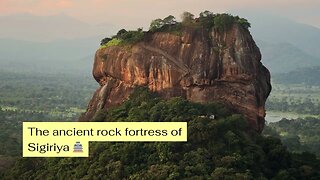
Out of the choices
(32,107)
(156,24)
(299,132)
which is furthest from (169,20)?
(32,107)

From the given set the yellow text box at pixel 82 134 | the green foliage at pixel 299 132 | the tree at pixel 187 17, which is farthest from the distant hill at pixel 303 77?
the yellow text box at pixel 82 134

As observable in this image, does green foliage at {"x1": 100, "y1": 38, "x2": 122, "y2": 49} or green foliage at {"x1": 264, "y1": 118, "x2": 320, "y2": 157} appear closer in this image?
green foliage at {"x1": 100, "y1": 38, "x2": 122, "y2": 49}

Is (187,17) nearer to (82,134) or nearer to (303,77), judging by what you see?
(82,134)

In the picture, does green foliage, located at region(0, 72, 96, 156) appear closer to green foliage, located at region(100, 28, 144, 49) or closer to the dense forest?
green foliage, located at region(100, 28, 144, 49)

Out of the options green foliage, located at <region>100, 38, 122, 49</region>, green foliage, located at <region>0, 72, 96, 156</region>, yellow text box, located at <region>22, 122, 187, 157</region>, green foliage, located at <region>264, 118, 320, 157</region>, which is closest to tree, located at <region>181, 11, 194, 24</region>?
green foliage, located at <region>100, 38, 122, 49</region>

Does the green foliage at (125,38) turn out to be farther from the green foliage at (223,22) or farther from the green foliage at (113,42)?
the green foliage at (223,22)

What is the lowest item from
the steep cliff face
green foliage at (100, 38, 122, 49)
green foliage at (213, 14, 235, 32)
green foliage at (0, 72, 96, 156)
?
green foliage at (0, 72, 96, 156)
